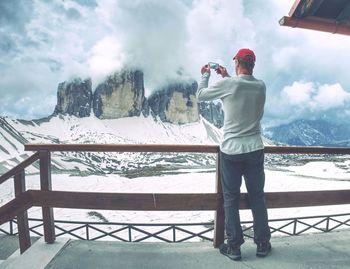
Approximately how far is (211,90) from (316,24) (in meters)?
2.63

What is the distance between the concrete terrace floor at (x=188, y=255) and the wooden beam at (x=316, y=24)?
3.12m

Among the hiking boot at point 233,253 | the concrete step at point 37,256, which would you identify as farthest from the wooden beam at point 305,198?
the concrete step at point 37,256

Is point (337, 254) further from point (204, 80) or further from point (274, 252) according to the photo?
point (204, 80)

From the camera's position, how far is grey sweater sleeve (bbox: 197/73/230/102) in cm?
330

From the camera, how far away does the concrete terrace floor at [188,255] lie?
3488 mm

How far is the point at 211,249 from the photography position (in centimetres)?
391

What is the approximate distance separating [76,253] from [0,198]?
64.6 feet

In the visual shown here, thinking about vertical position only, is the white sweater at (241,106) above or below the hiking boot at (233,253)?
above

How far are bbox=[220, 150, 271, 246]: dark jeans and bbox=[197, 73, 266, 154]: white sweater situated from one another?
0.12 m

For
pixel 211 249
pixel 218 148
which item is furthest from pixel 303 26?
pixel 211 249

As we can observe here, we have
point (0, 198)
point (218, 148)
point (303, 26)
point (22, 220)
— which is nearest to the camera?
point (218, 148)

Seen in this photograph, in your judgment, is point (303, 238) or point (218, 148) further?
point (303, 238)

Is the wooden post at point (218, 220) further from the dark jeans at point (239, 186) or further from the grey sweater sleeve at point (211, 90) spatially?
the grey sweater sleeve at point (211, 90)

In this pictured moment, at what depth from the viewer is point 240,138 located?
334 cm
